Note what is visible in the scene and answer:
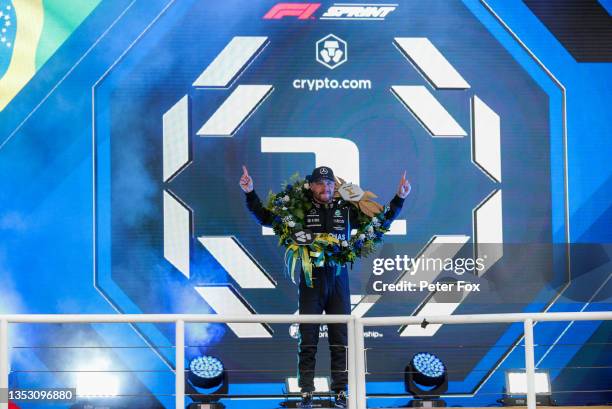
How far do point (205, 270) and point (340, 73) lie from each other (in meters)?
1.95

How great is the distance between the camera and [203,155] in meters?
8.55

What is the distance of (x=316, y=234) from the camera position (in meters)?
7.05

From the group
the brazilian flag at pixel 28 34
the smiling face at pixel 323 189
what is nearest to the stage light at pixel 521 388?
the smiling face at pixel 323 189

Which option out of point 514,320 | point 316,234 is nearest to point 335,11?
point 316,234

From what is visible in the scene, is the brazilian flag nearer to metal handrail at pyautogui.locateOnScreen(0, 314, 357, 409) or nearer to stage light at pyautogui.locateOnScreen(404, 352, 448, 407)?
metal handrail at pyautogui.locateOnScreen(0, 314, 357, 409)

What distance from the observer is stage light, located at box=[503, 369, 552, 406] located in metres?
7.79

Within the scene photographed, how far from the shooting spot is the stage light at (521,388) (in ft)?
25.6

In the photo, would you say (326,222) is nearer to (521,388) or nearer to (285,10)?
(521,388)

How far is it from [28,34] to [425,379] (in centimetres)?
413

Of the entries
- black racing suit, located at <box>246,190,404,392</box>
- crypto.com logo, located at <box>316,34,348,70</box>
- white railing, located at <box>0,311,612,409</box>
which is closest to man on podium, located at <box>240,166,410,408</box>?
black racing suit, located at <box>246,190,404,392</box>

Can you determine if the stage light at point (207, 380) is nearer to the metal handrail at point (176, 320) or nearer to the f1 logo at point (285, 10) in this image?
the metal handrail at point (176, 320)

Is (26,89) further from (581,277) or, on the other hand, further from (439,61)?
(581,277)

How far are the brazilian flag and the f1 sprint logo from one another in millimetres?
1541

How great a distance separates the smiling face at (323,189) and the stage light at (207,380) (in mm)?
1484
